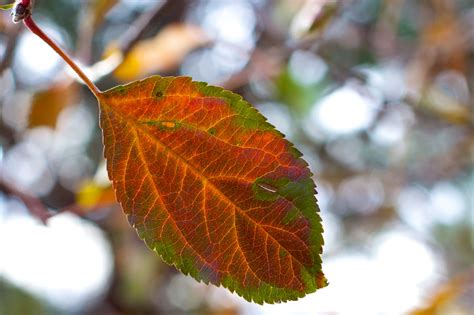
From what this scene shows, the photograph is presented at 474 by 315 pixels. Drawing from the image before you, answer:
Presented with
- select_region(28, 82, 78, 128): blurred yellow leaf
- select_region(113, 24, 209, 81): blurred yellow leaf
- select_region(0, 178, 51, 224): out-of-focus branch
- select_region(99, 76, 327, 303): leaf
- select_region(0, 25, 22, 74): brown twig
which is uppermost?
select_region(113, 24, 209, 81): blurred yellow leaf

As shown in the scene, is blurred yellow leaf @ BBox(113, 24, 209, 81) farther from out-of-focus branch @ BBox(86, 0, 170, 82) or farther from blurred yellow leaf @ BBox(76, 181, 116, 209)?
blurred yellow leaf @ BBox(76, 181, 116, 209)

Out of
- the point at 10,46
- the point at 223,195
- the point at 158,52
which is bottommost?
the point at 223,195

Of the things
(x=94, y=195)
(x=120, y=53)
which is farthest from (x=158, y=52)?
(x=94, y=195)

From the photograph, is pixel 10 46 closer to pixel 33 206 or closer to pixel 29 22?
pixel 33 206

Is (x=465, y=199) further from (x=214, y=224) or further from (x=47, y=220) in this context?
(x=214, y=224)

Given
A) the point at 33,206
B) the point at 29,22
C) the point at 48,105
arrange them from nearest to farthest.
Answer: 1. the point at 29,22
2. the point at 33,206
3. the point at 48,105

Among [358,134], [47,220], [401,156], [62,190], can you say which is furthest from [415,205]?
[47,220]

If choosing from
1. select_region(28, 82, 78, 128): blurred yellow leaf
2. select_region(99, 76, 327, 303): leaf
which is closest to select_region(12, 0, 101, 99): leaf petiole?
select_region(99, 76, 327, 303): leaf
